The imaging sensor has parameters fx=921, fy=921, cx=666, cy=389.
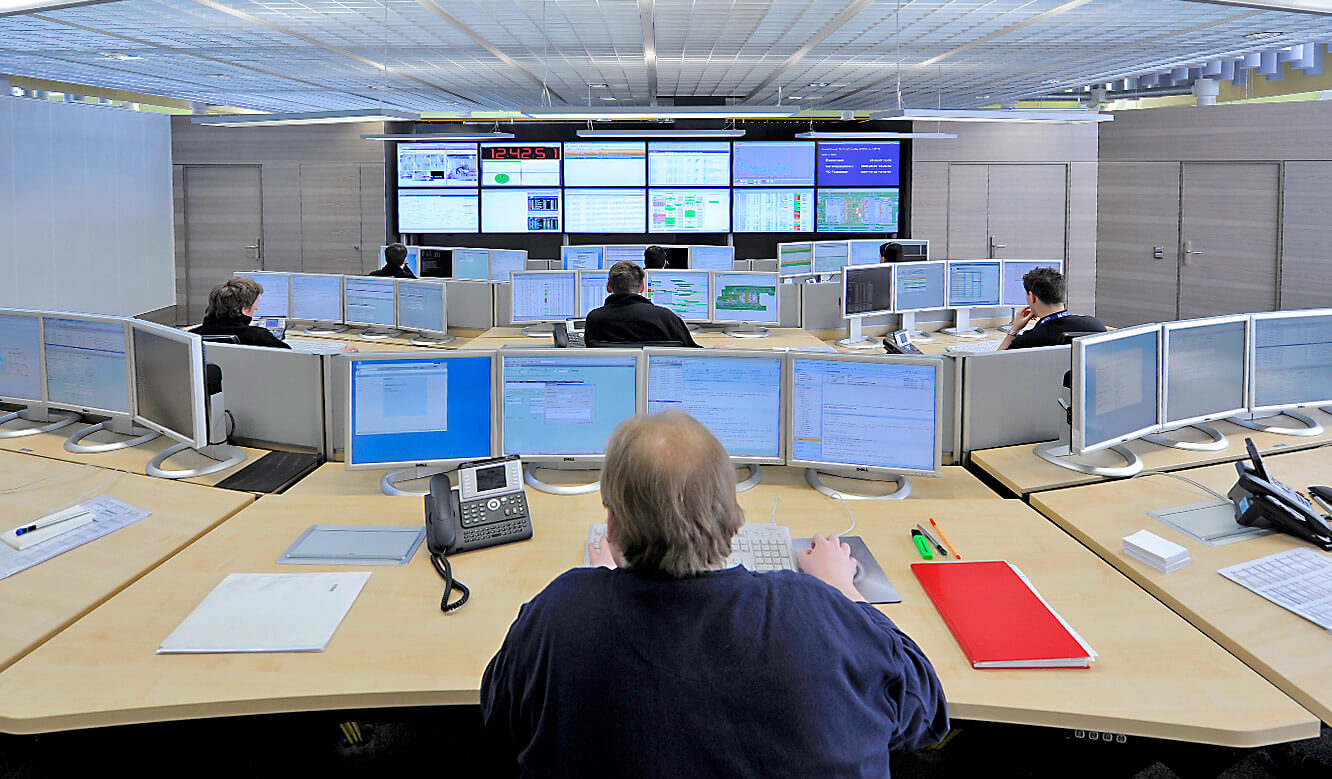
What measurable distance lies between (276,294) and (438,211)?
11.7ft

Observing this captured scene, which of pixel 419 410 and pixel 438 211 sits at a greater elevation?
pixel 438 211

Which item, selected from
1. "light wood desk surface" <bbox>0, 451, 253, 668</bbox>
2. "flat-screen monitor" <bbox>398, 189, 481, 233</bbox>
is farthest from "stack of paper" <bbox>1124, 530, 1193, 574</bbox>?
"flat-screen monitor" <bbox>398, 189, 481, 233</bbox>

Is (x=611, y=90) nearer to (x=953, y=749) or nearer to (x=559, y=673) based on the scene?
(x=953, y=749)

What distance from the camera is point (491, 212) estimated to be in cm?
915

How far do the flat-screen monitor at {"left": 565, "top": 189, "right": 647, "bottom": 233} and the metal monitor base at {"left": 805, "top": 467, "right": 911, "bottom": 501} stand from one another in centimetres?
672

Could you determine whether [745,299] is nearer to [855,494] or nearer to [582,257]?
[582,257]

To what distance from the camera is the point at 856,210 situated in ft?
30.1

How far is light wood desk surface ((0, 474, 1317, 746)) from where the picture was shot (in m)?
1.51

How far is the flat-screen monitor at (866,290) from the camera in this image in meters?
5.14

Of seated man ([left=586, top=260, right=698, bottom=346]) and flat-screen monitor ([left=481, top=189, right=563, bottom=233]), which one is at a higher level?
flat-screen monitor ([left=481, top=189, right=563, bottom=233])

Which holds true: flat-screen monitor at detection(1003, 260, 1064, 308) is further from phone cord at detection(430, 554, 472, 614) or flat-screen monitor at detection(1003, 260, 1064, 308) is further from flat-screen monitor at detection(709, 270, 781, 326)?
phone cord at detection(430, 554, 472, 614)

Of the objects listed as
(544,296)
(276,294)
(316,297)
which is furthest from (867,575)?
(276,294)

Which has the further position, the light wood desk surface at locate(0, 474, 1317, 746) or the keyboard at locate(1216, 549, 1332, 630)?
the keyboard at locate(1216, 549, 1332, 630)

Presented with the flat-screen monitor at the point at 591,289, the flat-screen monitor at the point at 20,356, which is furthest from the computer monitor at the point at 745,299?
the flat-screen monitor at the point at 20,356
